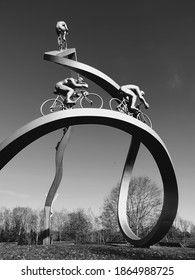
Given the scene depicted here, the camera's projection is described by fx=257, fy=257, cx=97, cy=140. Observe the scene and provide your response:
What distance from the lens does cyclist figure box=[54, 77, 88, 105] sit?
12.0 m

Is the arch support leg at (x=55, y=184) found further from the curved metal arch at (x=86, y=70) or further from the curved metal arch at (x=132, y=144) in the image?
the curved metal arch at (x=86, y=70)

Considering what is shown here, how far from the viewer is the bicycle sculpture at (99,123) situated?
35.4 feet

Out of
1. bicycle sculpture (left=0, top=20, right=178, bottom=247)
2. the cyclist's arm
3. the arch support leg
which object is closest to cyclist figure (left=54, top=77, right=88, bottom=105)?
bicycle sculpture (left=0, top=20, right=178, bottom=247)

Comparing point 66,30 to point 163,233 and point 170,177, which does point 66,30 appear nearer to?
point 170,177

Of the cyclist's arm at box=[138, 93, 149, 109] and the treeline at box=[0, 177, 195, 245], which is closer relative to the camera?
the cyclist's arm at box=[138, 93, 149, 109]

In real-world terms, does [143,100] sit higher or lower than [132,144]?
higher

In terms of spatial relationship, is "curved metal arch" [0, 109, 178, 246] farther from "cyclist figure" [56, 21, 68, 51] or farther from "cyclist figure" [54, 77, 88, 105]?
"cyclist figure" [56, 21, 68, 51]

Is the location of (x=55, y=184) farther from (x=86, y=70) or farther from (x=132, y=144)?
(x=86, y=70)

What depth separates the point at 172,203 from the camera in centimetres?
1353

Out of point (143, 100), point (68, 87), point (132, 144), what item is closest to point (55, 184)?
point (132, 144)

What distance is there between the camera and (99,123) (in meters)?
11.9

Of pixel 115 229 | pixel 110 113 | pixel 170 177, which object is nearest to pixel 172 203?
pixel 170 177

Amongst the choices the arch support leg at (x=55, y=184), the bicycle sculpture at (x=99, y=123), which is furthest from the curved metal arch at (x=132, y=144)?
the arch support leg at (x=55, y=184)

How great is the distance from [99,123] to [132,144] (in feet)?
13.2
